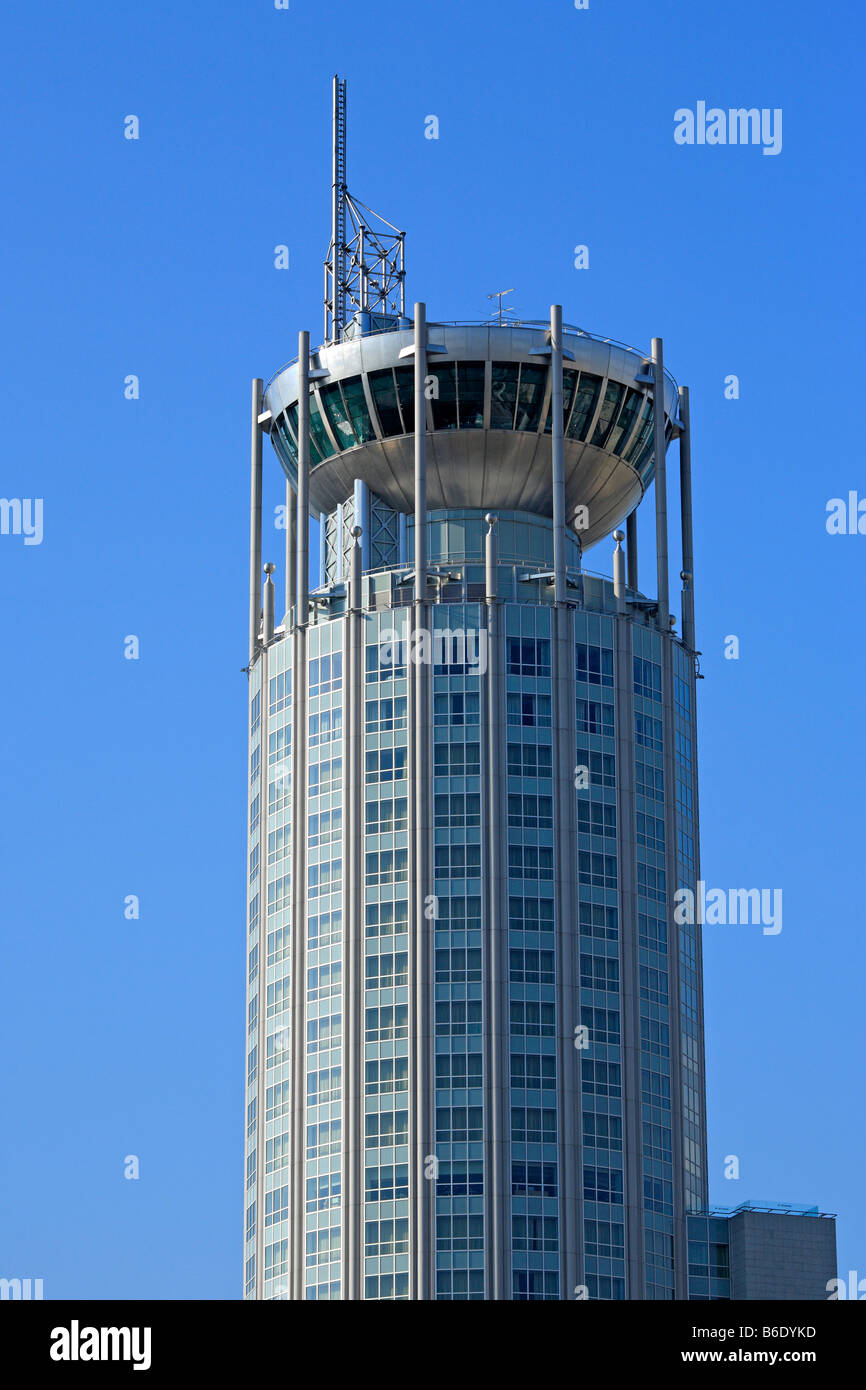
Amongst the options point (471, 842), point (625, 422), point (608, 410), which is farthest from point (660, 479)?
point (471, 842)

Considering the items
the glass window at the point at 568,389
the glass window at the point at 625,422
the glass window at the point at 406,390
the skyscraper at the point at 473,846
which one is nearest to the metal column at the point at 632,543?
the skyscraper at the point at 473,846

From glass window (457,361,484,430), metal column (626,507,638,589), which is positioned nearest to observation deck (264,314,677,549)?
glass window (457,361,484,430)

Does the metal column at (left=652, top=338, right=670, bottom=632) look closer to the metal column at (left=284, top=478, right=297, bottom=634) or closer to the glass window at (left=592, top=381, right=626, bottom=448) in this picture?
the glass window at (left=592, top=381, right=626, bottom=448)

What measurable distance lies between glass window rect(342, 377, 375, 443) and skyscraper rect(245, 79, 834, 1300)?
0.70ft

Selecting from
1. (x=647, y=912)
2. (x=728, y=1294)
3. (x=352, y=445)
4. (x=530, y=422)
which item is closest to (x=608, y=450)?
(x=530, y=422)

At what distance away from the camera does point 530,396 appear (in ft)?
577

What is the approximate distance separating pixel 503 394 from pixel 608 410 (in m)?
7.91

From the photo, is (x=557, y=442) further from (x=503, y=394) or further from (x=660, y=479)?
(x=660, y=479)

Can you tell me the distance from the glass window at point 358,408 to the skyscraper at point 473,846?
0.21 meters

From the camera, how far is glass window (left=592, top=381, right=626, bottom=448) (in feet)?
583

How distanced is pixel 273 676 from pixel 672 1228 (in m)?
47.2

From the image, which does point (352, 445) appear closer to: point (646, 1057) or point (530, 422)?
point (530, 422)

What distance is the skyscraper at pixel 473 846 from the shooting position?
157375 mm
